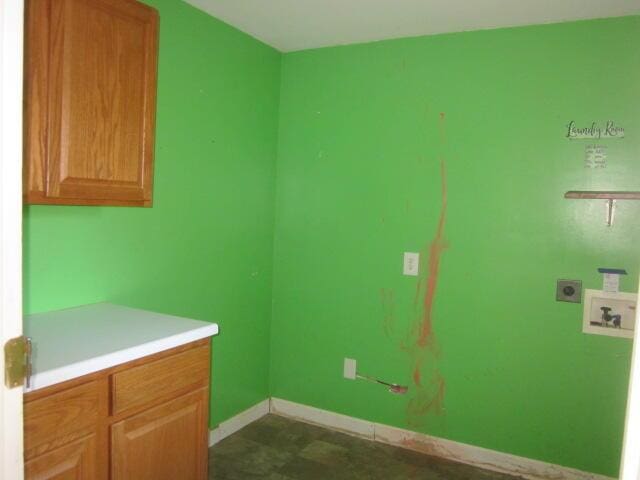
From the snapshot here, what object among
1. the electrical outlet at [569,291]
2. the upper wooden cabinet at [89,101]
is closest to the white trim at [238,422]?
the upper wooden cabinet at [89,101]

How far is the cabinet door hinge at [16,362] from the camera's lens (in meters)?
0.74

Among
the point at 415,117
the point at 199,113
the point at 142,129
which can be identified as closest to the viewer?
the point at 142,129

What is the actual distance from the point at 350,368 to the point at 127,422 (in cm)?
156

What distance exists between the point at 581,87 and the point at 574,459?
1.75m

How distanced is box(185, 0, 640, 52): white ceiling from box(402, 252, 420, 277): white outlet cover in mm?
1162

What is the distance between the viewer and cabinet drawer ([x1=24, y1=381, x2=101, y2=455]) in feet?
3.76

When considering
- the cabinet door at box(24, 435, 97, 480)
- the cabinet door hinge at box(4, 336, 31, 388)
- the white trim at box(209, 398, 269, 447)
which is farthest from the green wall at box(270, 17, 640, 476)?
the cabinet door hinge at box(4, 336, 31, 388)

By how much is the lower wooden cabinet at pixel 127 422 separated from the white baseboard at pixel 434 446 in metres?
1.24

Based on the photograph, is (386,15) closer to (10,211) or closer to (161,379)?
(161,379)

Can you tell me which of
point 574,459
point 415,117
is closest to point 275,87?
point 415,117


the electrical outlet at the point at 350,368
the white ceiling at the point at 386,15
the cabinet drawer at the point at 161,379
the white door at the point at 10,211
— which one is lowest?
the electrical outlet at the point at 350,368

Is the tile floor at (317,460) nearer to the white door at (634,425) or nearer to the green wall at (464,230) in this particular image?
the green wall at (464,230)

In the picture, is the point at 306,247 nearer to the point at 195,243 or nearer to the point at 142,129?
the point at 195,243

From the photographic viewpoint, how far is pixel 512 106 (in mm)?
2336
